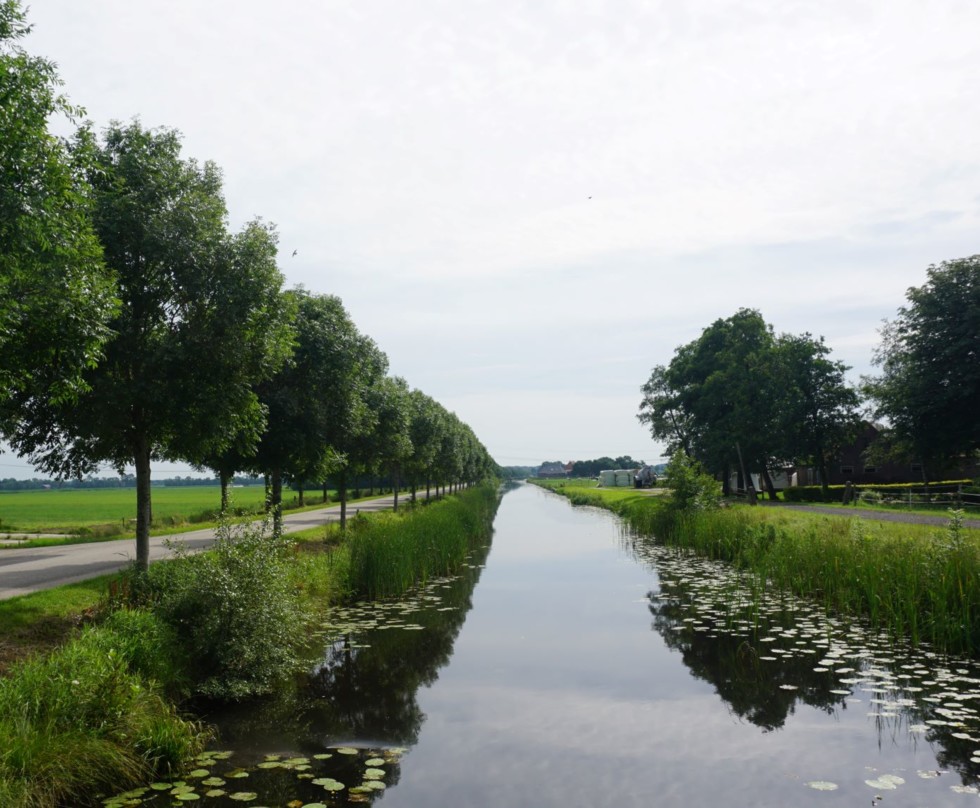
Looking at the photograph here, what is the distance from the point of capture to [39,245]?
8.45 meters

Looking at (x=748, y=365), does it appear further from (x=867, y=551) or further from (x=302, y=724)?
(x=302, y=724)

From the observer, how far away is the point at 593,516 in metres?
55.3

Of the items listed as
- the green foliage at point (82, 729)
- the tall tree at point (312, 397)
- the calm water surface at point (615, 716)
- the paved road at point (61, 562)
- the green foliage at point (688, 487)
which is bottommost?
the calm water surface at point (615, 716)

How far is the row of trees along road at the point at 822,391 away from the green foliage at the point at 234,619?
38533 millimetres

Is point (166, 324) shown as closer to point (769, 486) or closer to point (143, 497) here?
point (143, 497)

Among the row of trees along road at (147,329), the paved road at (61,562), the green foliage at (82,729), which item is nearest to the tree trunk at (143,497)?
the row of trees along road at (147,329)

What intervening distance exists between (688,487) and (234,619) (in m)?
25.2

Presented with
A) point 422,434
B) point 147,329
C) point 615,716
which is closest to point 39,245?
point 147,329

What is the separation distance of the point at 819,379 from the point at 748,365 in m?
4.90

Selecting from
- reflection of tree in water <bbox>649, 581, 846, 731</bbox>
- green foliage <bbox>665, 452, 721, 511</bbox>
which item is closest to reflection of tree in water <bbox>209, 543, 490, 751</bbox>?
reflection of tree in water <bbox>649, 581, 846, 731</bbox>

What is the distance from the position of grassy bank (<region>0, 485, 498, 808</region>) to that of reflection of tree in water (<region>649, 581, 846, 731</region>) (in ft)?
21.7

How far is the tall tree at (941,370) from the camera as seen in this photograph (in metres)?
38.7

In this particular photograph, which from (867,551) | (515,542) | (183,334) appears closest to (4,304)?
(183,334)

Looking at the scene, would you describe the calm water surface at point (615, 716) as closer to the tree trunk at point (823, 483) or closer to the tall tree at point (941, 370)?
the tall tree at point (941, 370)
